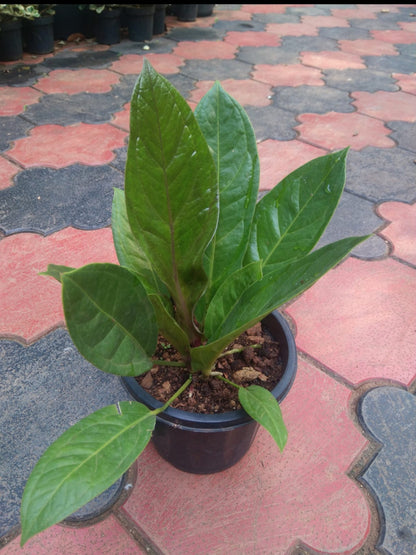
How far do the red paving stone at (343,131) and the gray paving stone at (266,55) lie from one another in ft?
2.47

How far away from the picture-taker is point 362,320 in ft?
3.74

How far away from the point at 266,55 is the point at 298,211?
2.37 meters

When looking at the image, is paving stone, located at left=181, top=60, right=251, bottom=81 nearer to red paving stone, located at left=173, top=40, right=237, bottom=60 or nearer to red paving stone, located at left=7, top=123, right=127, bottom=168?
red paving stone, located at left=173, top=40, right=237, bottom=60

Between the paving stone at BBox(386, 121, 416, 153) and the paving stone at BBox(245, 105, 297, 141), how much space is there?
1.27 ft

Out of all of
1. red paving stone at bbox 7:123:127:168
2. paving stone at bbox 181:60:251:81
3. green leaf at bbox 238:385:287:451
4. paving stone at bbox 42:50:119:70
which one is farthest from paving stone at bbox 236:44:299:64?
green leaf at bbox 238:385:287:451

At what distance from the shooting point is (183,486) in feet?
2.66

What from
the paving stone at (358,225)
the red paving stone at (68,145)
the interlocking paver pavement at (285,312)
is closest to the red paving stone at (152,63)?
the interlocking paver pavement at (285,312)

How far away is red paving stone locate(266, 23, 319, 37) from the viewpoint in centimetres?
319

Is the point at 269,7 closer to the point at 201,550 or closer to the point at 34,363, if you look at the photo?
the point at 34,363

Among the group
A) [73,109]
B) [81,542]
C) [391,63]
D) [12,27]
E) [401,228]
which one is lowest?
[81,542]

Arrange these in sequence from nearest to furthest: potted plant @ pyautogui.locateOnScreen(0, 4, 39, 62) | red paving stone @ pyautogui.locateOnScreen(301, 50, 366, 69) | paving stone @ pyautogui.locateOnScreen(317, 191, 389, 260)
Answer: paving stone @ pyautogui.locateOnScreen(317, 191, 389, 260) < potted plant @ pyautogui.locateOnScreen(0, 4, 39, 62) < red paving stone @ pyautogui.locateOnScreen(301, 50, 366, 69)

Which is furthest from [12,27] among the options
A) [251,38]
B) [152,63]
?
[251,38]

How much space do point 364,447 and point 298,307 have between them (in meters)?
0.37

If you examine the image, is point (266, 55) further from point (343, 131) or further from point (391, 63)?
point (343, 131)
